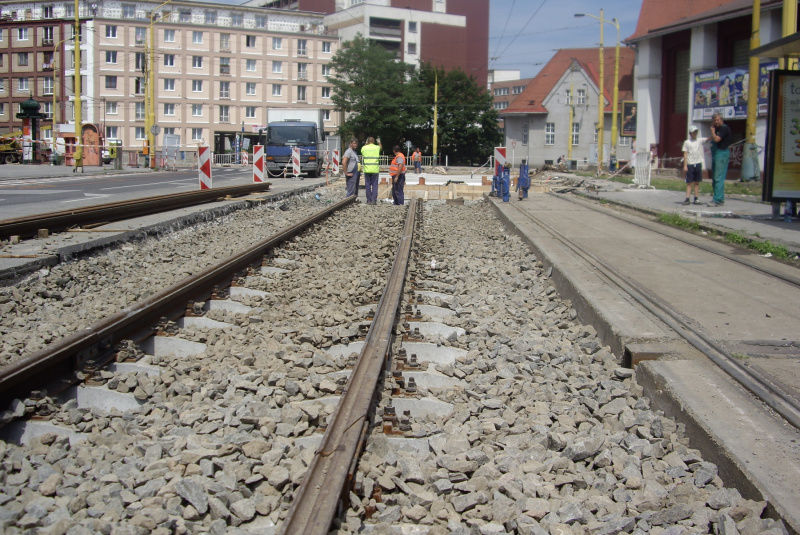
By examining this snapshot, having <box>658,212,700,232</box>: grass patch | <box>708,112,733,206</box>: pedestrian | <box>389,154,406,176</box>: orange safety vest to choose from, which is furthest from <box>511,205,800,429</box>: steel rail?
<box>389,154,406,176</box>: orange safety vest

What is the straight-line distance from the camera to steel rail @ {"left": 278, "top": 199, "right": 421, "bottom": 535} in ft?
8.99

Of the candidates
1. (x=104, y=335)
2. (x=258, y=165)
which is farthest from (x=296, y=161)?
(x=104, y=335)

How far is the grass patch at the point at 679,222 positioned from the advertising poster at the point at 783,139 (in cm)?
150

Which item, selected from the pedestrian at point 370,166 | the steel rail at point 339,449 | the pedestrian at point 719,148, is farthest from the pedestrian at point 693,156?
the steel rail at point 339,449

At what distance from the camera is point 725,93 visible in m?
39.0

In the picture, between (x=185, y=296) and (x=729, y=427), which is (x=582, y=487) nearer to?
(x=729, y=427)

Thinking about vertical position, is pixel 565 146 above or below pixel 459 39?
below

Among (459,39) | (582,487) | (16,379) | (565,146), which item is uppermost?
(459,39)

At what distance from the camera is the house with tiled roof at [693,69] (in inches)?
1491

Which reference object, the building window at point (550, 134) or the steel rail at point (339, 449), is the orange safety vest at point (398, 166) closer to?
the steel rail at point (339, 449)

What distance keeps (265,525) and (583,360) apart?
9.86 feet

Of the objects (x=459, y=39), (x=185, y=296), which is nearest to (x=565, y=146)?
(x=459, y=39)

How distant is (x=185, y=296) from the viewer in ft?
20.9

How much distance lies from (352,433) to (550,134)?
8101cm
